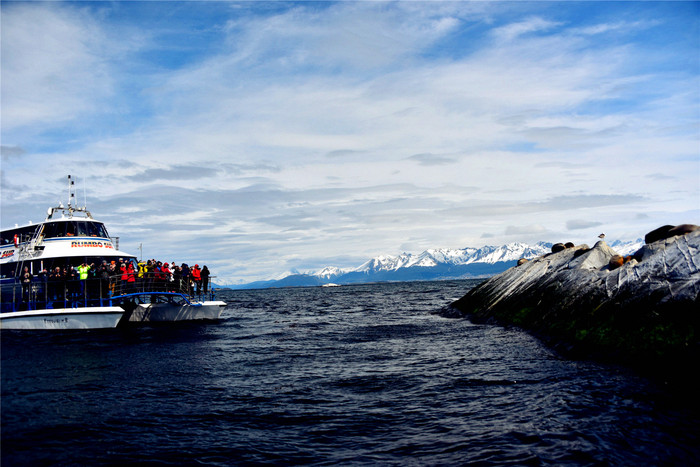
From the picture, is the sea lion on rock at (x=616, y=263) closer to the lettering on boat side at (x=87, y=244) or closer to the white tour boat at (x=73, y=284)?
the white tour boat at (x=73, y=284)

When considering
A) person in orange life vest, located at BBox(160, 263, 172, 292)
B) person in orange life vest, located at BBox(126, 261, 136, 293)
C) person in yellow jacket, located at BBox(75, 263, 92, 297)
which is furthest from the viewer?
person in orange life vest, located at BBox(160, 263, 172, 292)

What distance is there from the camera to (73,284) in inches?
1278

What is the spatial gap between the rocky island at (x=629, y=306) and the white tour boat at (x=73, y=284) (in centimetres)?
2436

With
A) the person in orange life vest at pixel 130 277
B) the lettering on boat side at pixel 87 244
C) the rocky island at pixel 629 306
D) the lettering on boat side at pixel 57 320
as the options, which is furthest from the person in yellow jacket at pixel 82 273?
the rocky island at pixel 629 306

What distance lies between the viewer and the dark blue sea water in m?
9.82

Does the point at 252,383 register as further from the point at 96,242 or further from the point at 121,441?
the point at 96,242

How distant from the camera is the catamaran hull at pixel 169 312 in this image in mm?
35688

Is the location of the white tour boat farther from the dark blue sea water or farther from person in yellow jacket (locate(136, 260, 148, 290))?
the dark blue sea water

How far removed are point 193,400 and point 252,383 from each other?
2.56 meters

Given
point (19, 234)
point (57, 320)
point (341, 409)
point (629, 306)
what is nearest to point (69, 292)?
point (57, 320)

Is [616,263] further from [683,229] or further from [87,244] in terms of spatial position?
[87,244]

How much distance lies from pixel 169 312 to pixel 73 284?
6718 millimetres

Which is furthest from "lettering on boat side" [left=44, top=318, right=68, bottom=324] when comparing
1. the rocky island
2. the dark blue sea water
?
the rocky island

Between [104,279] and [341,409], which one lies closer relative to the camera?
[341,409]
